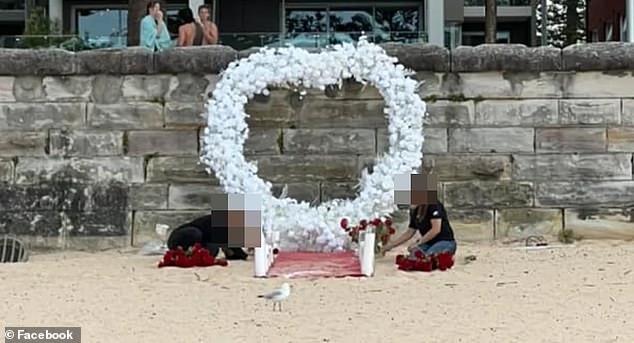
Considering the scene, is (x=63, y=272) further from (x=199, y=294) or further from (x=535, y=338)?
(x=535, y=338)

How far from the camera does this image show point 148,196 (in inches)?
445

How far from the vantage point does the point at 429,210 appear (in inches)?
388

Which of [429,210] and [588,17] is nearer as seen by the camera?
[429,210]

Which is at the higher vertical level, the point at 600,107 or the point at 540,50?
the point at 540,50

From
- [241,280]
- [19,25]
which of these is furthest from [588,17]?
[241,280]

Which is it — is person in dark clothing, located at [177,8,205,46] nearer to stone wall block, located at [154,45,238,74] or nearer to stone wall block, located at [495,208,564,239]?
stone wall block, located at [154,45,238,74]

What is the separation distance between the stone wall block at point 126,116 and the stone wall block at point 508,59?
3.65 metres

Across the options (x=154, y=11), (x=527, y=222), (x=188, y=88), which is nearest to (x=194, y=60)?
(x=188, y=88)

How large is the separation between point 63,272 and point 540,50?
6.11m

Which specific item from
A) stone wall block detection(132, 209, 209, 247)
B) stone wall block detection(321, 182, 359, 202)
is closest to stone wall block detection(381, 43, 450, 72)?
stone wall block detection(321, 182, 359, 202)

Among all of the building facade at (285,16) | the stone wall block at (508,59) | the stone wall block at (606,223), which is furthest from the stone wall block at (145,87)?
the building facade at (285,16)

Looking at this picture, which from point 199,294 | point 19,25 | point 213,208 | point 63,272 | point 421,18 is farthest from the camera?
point 19,25

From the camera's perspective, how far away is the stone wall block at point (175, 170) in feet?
37.0

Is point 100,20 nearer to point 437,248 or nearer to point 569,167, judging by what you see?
point 569,167
